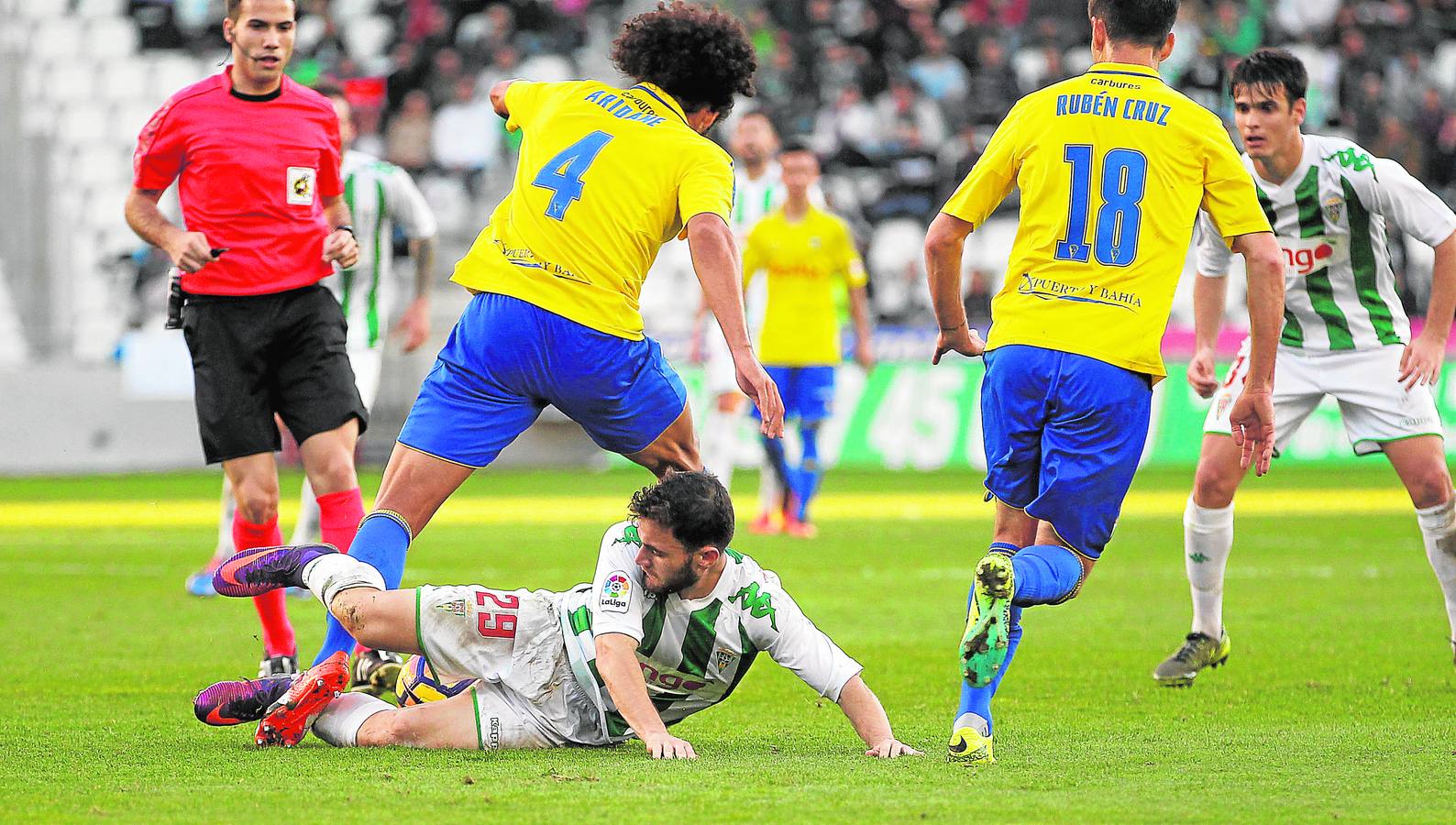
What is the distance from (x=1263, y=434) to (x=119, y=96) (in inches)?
749

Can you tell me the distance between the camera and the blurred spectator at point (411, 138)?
2002 cm

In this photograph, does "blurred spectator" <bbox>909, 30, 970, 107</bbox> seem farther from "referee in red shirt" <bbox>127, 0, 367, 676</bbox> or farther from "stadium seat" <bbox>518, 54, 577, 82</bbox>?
"referee in red shirt" <bbox>127, 0, 367, 676</bbox>

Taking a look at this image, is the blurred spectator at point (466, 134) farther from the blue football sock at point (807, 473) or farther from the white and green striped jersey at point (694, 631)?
the white and green striped jersey at point (694, 631)

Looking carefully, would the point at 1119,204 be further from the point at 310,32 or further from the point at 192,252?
the point at 310,32

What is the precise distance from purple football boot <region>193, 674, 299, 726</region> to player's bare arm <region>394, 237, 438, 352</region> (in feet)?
8.65

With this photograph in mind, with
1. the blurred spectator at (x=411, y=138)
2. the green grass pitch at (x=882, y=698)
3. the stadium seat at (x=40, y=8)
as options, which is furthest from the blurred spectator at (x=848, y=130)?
the stadium seat at (x=40, y=8)

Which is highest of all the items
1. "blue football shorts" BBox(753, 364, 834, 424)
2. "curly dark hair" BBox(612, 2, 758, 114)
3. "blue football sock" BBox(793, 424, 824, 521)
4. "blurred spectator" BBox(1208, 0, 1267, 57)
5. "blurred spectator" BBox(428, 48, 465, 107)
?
"blurred spectator" BBox(1208, 0, 1267, 57)

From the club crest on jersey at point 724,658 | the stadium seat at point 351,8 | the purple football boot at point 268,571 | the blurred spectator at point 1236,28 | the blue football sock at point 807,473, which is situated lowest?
the blue football sock at point 807,473

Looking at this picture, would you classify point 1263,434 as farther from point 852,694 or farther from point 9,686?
point 9,686

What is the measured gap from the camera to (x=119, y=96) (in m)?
21.1

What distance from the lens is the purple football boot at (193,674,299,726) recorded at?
4.84m

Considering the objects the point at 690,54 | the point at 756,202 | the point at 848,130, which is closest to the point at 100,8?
the point at 848,130

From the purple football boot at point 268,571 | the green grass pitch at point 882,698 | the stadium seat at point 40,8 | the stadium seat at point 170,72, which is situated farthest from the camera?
the stadium seat at point 170,72

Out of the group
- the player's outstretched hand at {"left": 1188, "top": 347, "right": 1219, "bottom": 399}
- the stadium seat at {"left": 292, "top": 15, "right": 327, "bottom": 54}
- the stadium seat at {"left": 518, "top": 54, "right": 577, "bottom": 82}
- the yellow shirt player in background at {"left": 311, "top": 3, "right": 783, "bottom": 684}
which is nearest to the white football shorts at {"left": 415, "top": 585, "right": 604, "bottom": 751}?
the yellow shirt player in background at {"left": 311, "top": 3, "right": 783, "bottom": 684}
